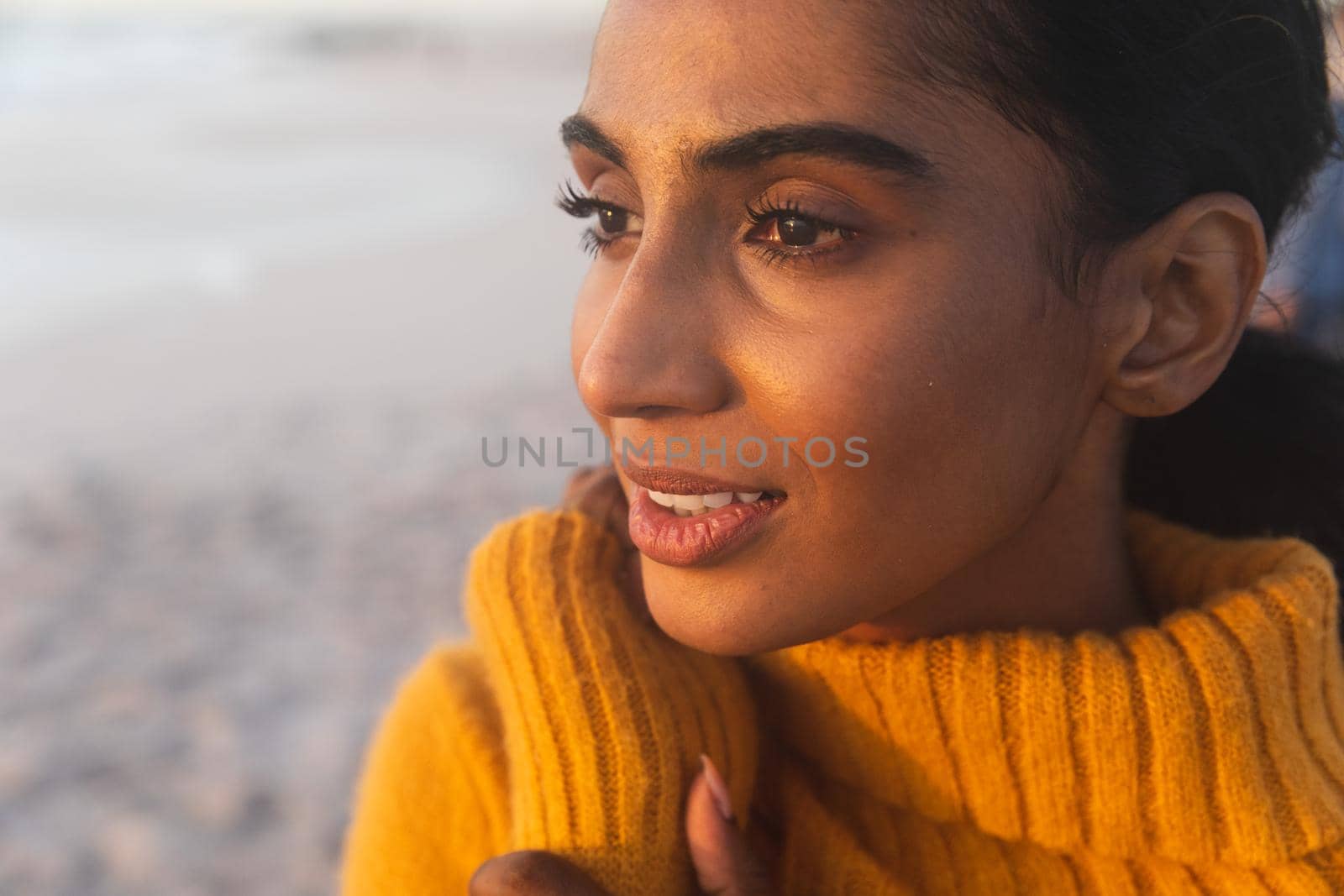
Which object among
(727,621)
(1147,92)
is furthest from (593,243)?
(1147,92)

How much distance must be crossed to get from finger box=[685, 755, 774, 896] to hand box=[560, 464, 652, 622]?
24 cm

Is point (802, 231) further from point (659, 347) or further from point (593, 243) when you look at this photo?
point (593, 243)

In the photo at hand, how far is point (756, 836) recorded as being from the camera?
1413 mm

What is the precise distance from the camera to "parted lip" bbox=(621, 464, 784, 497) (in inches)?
45.1

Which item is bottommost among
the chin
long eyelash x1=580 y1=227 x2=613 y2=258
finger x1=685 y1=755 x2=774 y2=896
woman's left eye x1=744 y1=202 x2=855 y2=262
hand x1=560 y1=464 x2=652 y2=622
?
finger x1=685 y1=755 x2=774 y2=896

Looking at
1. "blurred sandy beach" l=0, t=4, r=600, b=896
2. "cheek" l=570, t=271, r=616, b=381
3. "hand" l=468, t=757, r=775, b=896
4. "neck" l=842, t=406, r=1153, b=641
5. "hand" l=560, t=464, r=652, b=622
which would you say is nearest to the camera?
"hand" l=468, t=757, r=775, b=896

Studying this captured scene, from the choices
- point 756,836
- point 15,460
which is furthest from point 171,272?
point 756,836

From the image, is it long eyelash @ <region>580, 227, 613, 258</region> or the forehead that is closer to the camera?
the forehead

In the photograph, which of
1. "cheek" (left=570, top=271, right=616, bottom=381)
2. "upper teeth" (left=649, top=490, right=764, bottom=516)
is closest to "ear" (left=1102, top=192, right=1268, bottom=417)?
"upper teeth" (left=649, top=490, right=764, bottom=516)

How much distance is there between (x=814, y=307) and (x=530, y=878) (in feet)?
2.01

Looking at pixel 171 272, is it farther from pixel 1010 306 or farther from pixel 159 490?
pixel 1010 306

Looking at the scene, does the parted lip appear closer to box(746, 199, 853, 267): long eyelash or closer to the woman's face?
the woman's face

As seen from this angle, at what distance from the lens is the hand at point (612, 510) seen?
147 centimetres

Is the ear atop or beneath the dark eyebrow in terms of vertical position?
beneath
